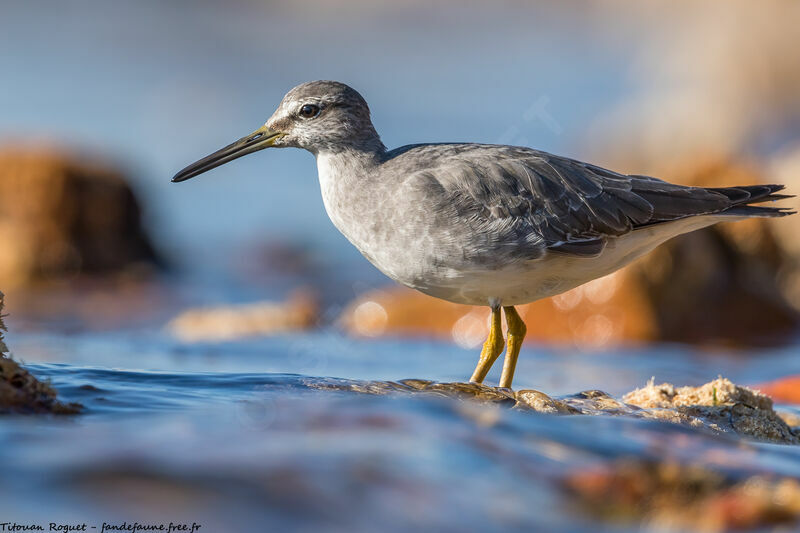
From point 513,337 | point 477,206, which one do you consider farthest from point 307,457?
point 513,337

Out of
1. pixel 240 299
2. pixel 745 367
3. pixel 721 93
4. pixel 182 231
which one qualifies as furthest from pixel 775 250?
pixel 721 93

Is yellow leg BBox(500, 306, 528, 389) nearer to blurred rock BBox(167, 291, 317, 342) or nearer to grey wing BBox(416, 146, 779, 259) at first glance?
grey wing BBox(416, 146, 779, 259)

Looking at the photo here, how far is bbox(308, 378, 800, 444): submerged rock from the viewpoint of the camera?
5270 mm

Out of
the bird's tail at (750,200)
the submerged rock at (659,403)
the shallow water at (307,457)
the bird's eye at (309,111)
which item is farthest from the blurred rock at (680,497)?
the bird's eye at (309,111)

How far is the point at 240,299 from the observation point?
50.9 feet

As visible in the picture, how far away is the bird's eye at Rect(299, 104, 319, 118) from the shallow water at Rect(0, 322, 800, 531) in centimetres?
224

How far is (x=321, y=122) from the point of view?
6.60 meters

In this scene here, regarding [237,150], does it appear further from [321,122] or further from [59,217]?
[59,217]

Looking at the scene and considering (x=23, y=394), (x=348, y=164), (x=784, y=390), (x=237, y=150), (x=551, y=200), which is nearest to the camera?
(x=23, y=394)

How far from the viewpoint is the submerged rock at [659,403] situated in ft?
17.3

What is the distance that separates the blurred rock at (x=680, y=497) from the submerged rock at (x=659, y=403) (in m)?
1.32

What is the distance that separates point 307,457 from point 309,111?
3.73 metres

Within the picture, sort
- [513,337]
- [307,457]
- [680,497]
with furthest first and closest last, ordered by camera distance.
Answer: [513,337] < [680,497] < [307,457]

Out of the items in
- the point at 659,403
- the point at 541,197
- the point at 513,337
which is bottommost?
the point at 659,403
